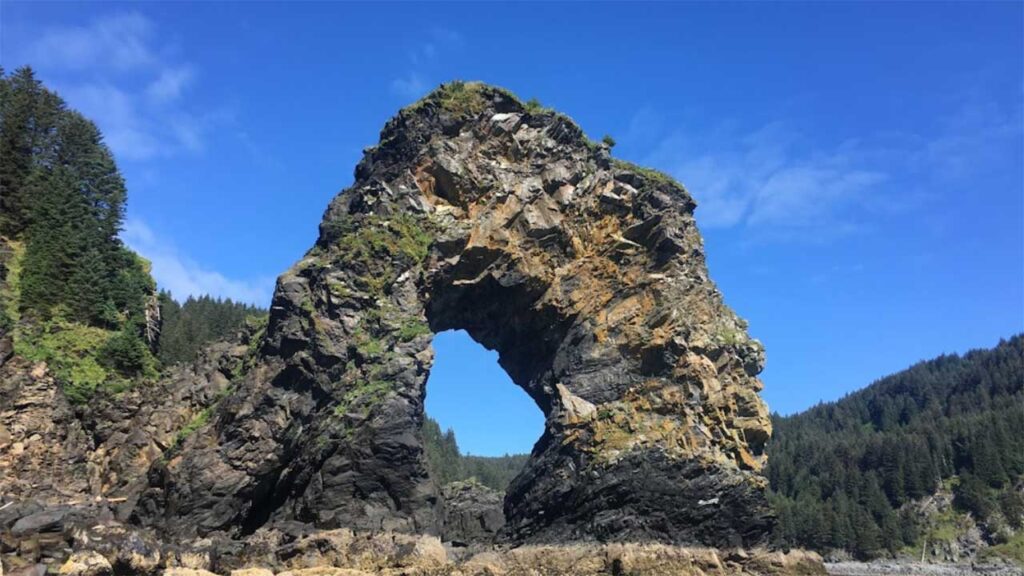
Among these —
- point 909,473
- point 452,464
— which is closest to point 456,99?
point 452,464

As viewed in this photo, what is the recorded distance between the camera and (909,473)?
108 m

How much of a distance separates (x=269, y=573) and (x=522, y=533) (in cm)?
1896

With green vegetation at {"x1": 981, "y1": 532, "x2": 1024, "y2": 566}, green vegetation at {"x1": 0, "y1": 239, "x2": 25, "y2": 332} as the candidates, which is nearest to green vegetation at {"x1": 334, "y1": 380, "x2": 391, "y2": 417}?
green vegetation at {"x1": 0, "y1": 239, "x2": 25, "y2": 332}

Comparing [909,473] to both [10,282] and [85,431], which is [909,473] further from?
[10,282]

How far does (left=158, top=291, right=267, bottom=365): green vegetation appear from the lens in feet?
181

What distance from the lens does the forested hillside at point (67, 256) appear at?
41.4 metres

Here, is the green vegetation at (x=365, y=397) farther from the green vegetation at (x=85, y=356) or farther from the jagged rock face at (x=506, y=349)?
the green vegetation at (x=85, y=356)

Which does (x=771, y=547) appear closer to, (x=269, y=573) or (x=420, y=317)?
(x=420, y=317)

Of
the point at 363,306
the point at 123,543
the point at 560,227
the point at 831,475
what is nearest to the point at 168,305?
the point at 363,306

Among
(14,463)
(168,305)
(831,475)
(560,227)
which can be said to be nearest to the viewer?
(14,463)

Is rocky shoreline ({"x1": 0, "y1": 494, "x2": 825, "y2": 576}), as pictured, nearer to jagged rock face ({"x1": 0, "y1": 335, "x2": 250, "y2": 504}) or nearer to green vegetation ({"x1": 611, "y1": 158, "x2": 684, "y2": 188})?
jagged rock face ({"x1": 0, "y1": 335, "x2": 250, "y2": 504})

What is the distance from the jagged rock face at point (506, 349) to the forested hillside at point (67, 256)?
28.6ft

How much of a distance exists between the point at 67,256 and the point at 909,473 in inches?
4404

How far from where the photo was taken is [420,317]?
150 feet
